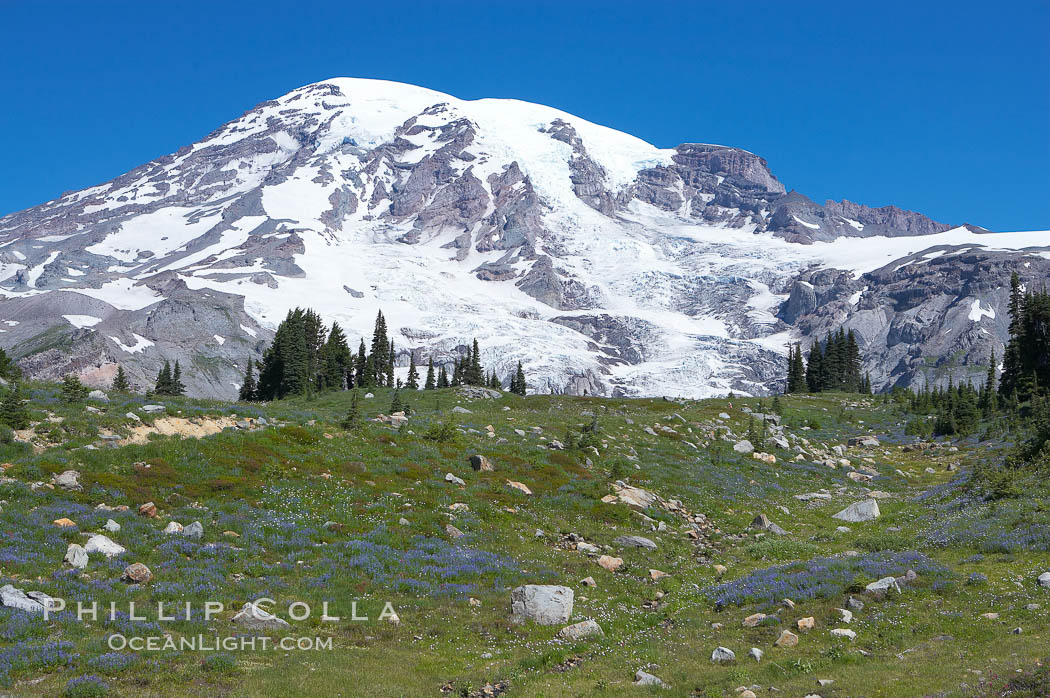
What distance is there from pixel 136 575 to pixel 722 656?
14302 millimetres

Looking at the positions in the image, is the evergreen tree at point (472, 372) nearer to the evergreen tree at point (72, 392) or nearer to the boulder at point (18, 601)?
the evergreen tree at point (72, 392)

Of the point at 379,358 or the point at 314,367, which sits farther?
the point at 379,358

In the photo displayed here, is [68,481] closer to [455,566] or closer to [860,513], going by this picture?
[455,566]

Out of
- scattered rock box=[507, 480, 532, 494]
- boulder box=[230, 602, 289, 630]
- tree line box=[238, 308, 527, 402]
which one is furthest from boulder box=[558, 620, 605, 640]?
tree line box=[238, 308, 527, 402]

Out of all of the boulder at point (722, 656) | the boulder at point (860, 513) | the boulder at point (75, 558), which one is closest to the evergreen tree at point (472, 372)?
the boulder at point (860, 513)

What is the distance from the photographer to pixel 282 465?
28.6 meters

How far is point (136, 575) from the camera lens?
17.9 metres

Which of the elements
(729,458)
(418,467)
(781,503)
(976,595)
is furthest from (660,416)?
(976,595)

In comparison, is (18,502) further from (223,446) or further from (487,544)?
(487,544)

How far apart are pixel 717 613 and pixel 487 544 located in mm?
8195

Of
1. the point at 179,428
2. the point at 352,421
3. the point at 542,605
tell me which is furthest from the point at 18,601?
the point at 352,421

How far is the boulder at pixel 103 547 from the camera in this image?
18.8 metres

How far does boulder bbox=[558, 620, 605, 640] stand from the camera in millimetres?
18141

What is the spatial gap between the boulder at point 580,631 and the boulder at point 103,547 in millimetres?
11930
